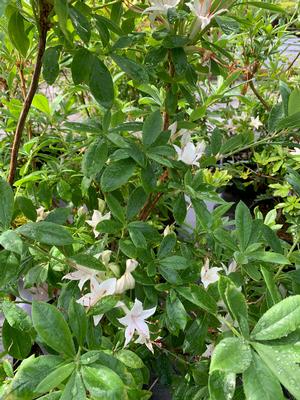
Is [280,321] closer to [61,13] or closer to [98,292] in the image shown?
[98,292]

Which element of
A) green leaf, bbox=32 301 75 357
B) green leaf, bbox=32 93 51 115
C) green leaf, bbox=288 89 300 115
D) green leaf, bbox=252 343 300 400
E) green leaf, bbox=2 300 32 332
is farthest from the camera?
green leaf, bbox=32 93 51 115

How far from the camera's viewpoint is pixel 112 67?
1264 mm

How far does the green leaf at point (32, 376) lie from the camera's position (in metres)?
0.47

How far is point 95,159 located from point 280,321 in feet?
1.22

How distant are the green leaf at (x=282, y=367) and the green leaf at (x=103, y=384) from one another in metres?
0.14

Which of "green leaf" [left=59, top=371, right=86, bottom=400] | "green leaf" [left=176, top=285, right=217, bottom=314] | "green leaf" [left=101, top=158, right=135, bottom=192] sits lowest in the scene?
"green leaf" [left=176, top=285, right=217, bottom=314]

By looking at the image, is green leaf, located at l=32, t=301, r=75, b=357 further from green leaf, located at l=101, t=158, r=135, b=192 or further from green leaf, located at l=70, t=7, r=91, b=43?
green leaf, located at l=70, t=7, r=91, b=43

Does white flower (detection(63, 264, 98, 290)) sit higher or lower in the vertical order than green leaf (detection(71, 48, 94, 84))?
lower

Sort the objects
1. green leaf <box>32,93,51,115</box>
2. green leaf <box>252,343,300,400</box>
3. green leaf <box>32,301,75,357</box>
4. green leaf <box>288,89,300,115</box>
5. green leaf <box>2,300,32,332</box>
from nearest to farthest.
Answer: green leaf <box>252,343,300,400</box>
green leaf <box>32,301,75,357</box>
green leaf <box>2,300,32,332</box>
green leaf <box>288,89,300,115</box>
green leaf <box>32,93,51,115</box>

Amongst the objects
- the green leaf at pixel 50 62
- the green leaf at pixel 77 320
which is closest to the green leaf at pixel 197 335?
the green leaf at pixel 77 320

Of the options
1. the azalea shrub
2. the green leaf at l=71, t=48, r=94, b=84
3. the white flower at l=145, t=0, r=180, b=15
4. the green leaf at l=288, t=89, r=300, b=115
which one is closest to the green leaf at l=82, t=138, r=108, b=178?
the azalea shrub

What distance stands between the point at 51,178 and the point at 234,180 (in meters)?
1.12

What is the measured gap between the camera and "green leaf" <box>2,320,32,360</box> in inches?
25.2

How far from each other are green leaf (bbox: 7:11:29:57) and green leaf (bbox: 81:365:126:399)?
0.49 meters
